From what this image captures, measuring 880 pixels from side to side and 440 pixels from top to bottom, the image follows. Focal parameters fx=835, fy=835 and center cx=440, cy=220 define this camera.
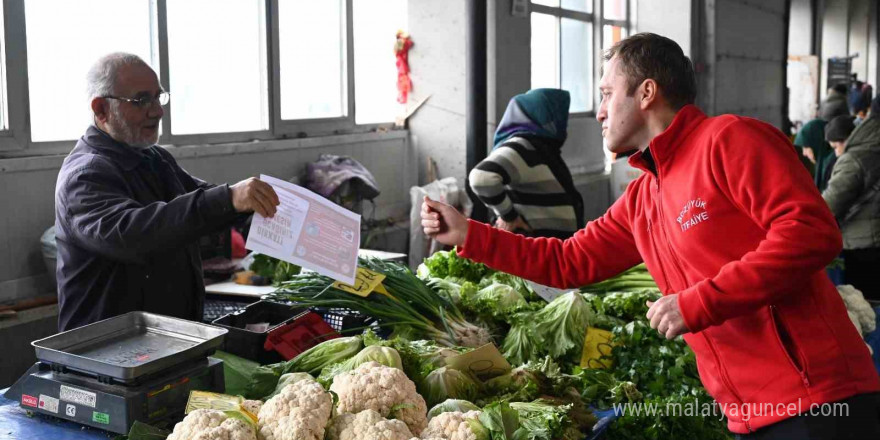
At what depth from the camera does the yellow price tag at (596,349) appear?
2.95 meters

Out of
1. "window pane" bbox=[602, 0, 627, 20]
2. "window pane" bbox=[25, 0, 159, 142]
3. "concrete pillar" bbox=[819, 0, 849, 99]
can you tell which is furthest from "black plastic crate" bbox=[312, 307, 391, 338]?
"concrete pillar" bbox=[819, 0, 849, 99]

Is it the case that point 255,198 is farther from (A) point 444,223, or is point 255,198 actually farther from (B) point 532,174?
(B) point 532,174

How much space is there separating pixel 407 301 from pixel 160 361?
1214 mm

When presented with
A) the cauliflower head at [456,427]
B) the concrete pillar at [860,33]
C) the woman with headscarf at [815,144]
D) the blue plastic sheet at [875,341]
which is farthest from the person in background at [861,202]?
the concrete pillar at [860,33]

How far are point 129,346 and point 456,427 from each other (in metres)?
0.90

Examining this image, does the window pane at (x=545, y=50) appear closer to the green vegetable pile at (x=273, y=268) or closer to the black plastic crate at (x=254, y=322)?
the green vegetable pile at (x=273, y=268)

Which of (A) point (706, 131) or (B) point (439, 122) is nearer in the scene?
(A) point (706, 131)

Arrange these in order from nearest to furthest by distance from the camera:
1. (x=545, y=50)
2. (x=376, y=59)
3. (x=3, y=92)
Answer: (x=3, y=92)
(x=376, y=59)
(x=545, y=50)

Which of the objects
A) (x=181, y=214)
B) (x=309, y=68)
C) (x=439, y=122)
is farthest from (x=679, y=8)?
(x=181, y=214)

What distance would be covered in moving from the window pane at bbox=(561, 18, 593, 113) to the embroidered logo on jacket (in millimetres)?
7624

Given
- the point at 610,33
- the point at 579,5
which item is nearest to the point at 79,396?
the point at 579,5

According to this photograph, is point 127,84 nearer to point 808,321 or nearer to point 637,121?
point 637,121

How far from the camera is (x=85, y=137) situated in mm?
2869

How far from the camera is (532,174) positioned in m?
4.76
